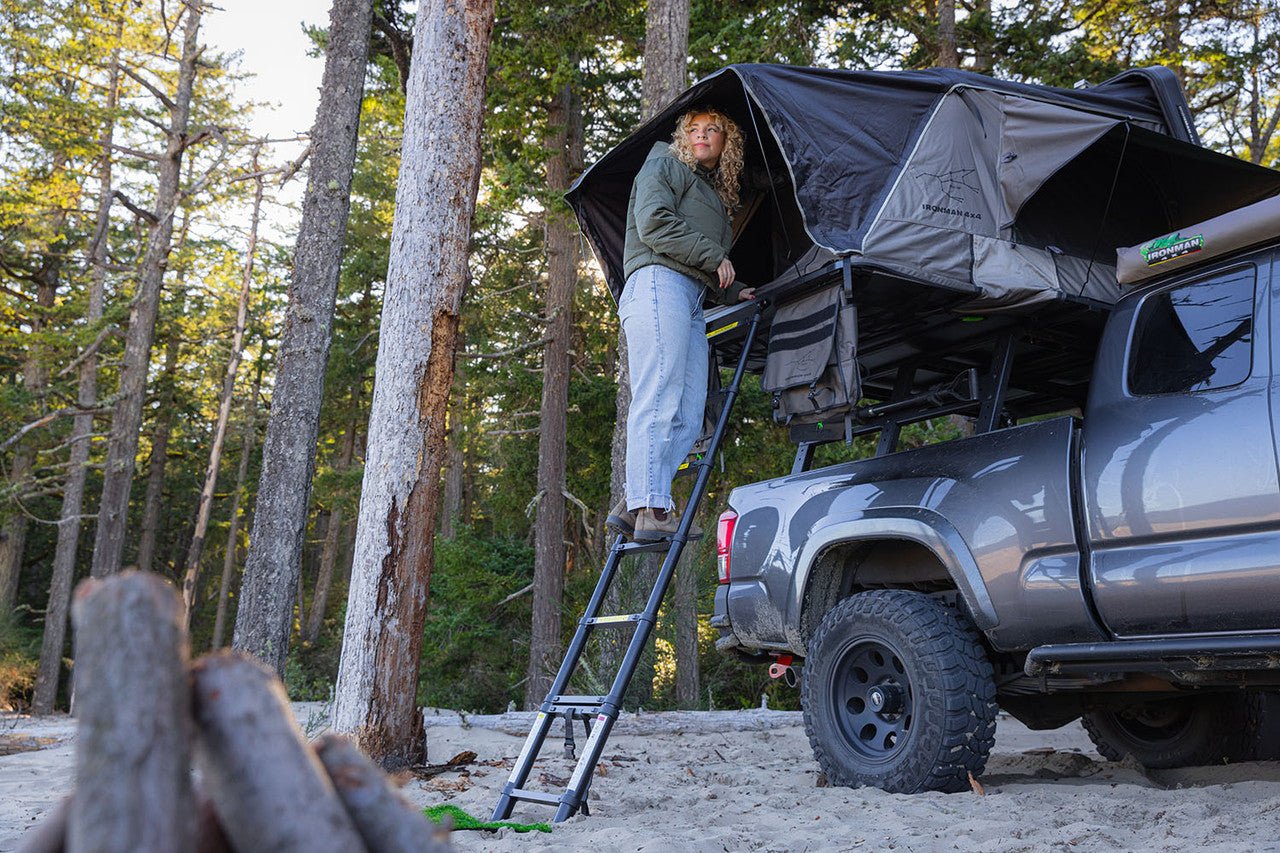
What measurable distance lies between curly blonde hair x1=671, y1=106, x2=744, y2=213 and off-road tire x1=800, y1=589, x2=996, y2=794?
2266mm

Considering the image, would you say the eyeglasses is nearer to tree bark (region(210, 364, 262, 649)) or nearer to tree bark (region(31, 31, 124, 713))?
tree bark (region(31, 31, 124, 713))

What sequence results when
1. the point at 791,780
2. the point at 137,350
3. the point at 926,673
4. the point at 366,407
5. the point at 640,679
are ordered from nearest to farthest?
the point at 926,673 < the point at 791,780 < the point at 640,679 < the point at 137,350 < the point at 366,407

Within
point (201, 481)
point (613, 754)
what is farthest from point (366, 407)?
point (613, 754)

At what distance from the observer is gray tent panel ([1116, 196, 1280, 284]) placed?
4.13m

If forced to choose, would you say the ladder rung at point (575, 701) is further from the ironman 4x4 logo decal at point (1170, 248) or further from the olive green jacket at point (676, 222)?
the ironman 4x4 logo decal at point (1170, 248)

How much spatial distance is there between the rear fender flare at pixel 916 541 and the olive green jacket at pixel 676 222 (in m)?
1.40

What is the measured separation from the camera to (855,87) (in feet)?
16.4

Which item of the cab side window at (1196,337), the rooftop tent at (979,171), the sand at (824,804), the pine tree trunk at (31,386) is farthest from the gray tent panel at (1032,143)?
the pine tree trunk at (31,386)

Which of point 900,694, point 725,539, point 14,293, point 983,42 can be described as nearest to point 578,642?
point 725,539

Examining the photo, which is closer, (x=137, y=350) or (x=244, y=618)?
(x=244, y=618)

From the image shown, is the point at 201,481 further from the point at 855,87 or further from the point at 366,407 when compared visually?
the point at 855,87

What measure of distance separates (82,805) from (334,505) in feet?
88.3

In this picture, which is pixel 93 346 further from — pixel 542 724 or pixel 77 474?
pixel 542 724

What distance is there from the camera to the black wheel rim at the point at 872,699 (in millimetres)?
4832
